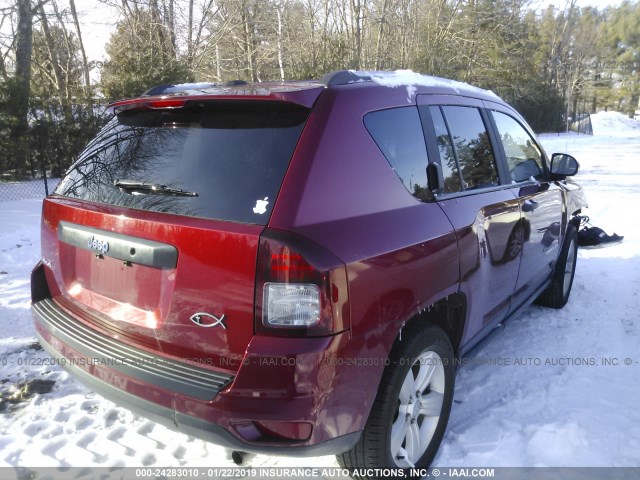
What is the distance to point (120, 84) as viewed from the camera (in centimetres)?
1195

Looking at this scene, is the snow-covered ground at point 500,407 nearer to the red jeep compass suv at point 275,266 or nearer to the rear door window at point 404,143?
the red jeep compass suv at point 275,266

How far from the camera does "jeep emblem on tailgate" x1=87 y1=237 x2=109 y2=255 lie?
2045 millimetres

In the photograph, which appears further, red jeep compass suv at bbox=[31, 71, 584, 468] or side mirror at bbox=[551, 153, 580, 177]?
side mirror at bbox=[551, 153, 580, 177]

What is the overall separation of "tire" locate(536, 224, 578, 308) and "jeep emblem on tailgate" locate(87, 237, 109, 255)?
3.83 metres

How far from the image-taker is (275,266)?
65.9 inches

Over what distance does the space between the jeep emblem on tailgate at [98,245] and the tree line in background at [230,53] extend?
8.82 metres

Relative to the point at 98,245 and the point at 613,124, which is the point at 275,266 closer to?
the point at 98,245

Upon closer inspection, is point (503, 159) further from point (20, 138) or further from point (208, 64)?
point (208, 64)

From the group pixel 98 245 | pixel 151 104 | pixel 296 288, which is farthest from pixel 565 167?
pixel 98 245

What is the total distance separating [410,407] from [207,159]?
1.47 metres

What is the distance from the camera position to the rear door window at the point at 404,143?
7.06ft

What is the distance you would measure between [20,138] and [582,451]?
1052cm

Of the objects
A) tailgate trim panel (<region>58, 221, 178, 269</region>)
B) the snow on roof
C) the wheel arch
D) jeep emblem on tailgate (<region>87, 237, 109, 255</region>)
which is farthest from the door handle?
jeep emblem on tailgate (<region>87, 237, 109, 255</region>)

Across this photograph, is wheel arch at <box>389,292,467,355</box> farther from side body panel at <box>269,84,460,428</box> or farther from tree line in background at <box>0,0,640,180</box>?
tree line in background at <box>0,0,640,180</box>
